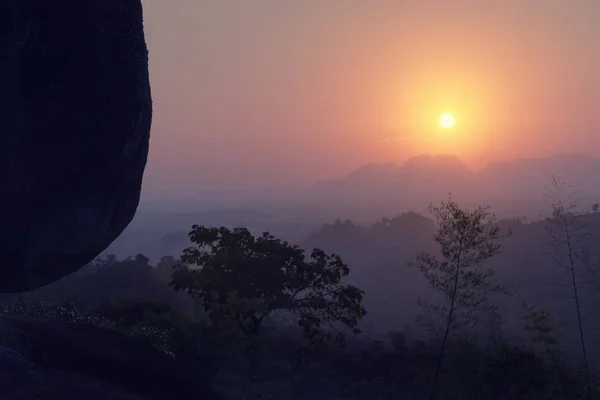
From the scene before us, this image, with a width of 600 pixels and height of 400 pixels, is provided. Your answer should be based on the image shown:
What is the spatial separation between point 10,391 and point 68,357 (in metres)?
3.57

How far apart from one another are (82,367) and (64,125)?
6.73m

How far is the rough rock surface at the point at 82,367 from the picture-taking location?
1230 cm

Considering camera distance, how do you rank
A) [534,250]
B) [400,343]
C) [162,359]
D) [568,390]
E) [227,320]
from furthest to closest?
1. [534,250]
2. [400,343]
3. [227,320]
4. [568,390]
5. [162,359]

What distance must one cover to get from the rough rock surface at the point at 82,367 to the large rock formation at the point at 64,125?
6.27 ft

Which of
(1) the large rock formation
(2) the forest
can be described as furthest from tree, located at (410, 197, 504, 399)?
(1) the large rock formation

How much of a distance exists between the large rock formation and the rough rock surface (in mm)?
1911

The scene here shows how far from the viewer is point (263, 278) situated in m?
20.9

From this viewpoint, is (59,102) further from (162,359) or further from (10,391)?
(162,359)

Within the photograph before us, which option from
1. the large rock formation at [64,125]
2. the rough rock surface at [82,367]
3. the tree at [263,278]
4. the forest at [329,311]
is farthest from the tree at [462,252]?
the large rock formation at [64,125]

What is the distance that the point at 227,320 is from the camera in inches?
820

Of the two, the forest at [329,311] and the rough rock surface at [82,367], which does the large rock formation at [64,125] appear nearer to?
the rough rock surface at [82,367]

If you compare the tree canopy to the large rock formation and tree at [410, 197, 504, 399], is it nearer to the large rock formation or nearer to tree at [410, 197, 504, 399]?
tree at [410, 197, 504, 399]

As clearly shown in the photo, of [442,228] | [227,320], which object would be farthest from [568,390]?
[227,320]

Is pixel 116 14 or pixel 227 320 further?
pixel 227 320
